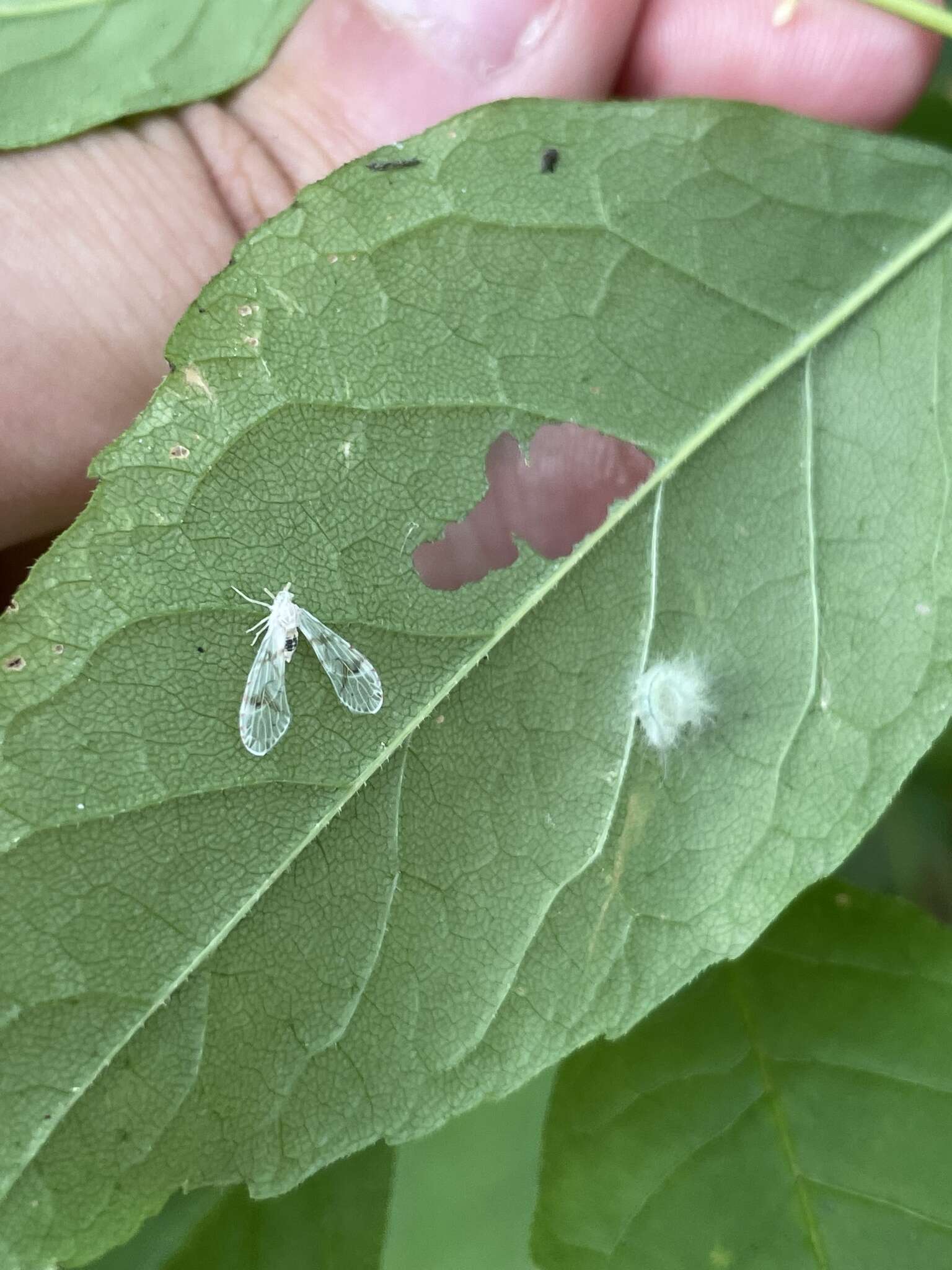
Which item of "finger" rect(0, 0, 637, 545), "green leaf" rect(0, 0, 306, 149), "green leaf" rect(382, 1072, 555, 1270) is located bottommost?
"green leaf" rect(382, 1072, 555, 1270)

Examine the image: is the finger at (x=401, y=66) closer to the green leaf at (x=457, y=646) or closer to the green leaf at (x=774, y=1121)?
the green leaf at (x=457, y=646)

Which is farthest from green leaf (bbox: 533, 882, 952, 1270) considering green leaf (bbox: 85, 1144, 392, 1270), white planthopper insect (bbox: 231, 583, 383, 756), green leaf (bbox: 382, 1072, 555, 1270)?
white planthopper insect (bbox: 231, 583, 383, 756)

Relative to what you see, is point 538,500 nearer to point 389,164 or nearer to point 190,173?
point 389,164

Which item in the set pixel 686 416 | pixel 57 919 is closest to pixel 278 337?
pixel 686 416

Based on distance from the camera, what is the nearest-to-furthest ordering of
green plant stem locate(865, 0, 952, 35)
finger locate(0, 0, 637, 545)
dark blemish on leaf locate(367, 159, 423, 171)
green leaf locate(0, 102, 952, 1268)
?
green leaf locate(0, 102, 952, 1268), dark blemish on leaf locate(367, 159, 423, 171), green plant stem locate(865, 0, 952, 35), finger locate(0, 0, 637, 545)

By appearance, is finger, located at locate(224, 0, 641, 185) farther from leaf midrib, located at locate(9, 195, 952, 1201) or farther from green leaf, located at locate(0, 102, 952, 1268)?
leaf midrib, located at locate(9, 195, 952, 1201)

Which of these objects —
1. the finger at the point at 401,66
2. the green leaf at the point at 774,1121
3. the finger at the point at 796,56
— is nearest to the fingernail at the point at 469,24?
the finger at the point at 401,66

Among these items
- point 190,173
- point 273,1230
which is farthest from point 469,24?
point 273,1230
